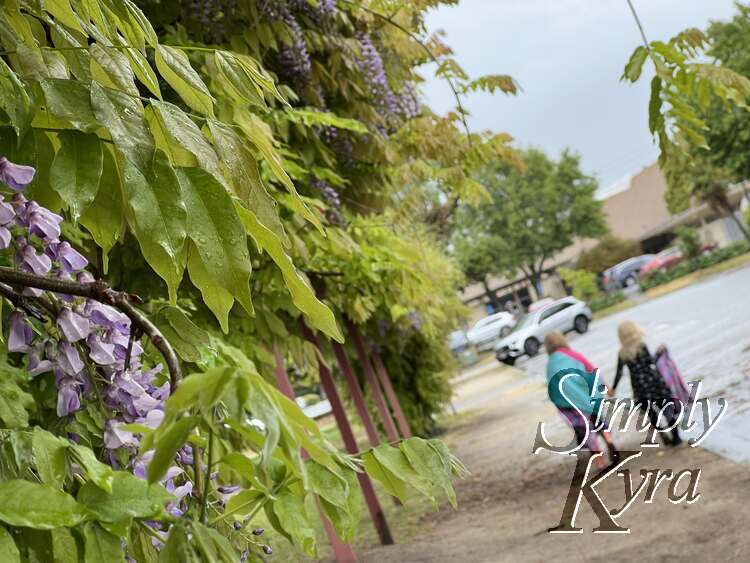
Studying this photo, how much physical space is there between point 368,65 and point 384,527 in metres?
3.87

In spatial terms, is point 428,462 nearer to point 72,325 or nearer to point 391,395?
point 72,325

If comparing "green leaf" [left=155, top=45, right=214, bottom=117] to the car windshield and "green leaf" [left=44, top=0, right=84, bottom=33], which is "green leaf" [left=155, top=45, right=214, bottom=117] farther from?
the car windshield

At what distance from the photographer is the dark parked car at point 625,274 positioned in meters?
47.8

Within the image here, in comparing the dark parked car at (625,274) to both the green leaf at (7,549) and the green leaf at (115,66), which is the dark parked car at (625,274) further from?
the green leaf at (7,549)

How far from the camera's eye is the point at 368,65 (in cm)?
566

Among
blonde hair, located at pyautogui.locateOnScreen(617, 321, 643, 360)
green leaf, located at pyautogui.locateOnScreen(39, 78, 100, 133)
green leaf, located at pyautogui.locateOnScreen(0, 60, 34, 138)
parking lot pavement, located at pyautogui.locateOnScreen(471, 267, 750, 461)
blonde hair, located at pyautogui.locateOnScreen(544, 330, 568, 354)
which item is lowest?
parking lot pavement, located at pyautogui.locateOnScreen(471, 267, 750, 461)

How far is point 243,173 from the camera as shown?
955 mm

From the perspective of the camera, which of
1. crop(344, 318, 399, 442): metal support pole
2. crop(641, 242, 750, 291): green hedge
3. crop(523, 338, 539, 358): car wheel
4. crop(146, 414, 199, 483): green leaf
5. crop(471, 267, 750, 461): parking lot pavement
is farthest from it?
crop(641, 242, 750, 291): green hedge

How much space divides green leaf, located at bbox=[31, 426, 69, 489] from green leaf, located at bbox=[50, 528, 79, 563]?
6 cm

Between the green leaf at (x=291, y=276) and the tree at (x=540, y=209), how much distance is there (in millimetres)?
52188

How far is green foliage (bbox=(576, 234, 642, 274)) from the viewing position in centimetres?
5812

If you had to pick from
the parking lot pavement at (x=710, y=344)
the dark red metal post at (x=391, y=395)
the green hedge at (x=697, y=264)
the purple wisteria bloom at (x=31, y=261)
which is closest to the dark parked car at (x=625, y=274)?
the green hedge at (x=697, y=264)

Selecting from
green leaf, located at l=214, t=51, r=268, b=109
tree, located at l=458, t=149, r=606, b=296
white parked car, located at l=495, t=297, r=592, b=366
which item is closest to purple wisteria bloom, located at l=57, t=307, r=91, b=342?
green leaf, located at l=214, t=51, r=268, b=109

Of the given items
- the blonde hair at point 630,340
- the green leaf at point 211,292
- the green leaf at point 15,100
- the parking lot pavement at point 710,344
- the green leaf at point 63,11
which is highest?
the green leaf at point 63,11
